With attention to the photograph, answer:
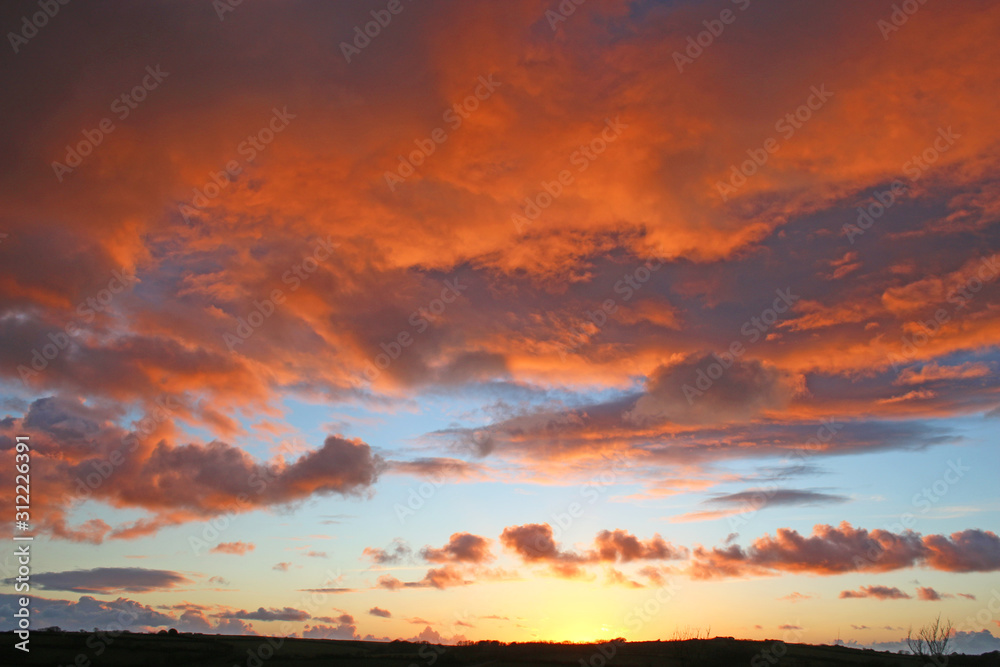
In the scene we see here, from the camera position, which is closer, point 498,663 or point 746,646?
point 498,663

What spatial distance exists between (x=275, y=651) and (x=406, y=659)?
42.6 meters

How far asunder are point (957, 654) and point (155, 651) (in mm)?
148646

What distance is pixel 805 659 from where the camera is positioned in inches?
4766

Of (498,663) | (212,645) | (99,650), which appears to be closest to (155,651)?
(99,650)

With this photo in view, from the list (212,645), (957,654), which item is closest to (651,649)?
(957,654)

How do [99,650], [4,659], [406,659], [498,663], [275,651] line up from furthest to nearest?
[275,651] → [99,650] → [406,659] → [4,659] → [498,663]

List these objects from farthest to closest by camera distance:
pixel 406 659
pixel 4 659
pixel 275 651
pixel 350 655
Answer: pixel 275 651 → pixel 350 655 → pixel 406 659 → pixel 4 659

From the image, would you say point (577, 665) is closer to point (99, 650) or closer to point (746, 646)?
point (746, 646)

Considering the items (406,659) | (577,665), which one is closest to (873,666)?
(577,665)

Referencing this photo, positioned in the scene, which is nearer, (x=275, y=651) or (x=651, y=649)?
(x=651, y=649)

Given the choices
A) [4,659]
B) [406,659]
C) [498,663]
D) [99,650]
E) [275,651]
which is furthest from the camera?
[275,651]

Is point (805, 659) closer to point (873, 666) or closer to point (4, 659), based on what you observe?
point (873, 666)

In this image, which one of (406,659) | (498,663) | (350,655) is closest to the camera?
(498,663)

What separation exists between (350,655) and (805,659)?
283 ft
